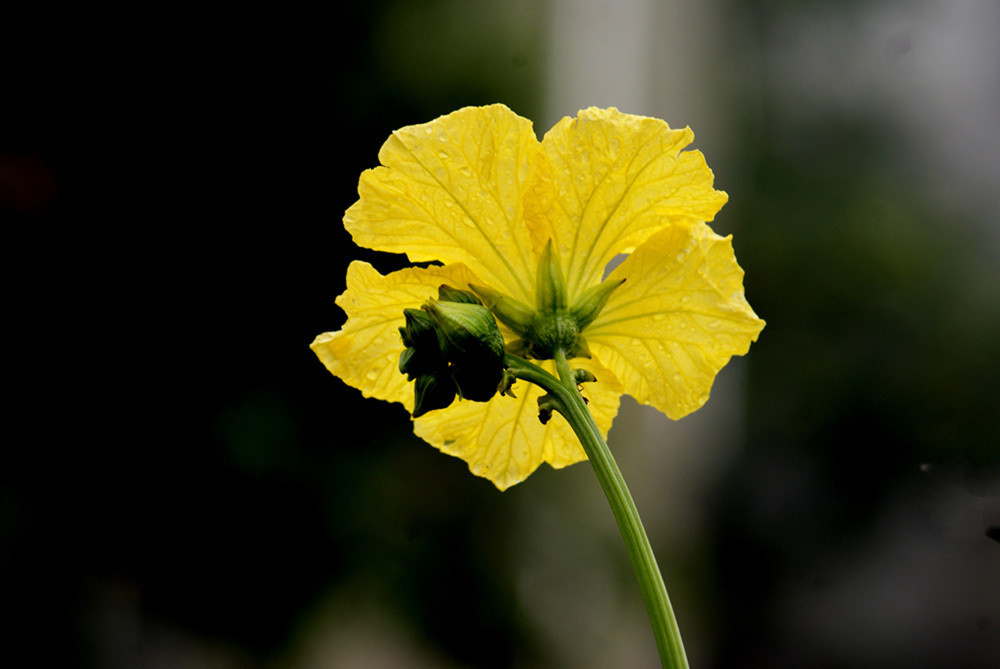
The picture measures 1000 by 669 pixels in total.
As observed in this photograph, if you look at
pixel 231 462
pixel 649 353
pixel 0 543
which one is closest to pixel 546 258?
pixel 649 353

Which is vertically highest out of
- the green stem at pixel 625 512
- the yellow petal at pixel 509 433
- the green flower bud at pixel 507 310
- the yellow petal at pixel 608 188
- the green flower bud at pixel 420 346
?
the yellow petal at pixel 608 188

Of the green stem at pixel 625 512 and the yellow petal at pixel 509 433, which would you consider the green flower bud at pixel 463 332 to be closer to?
the green stem at pixel 625 512

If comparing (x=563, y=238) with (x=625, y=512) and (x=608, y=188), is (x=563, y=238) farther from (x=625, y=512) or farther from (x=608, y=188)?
(x=625, y=512)

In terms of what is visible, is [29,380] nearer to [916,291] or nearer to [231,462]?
[231,462]

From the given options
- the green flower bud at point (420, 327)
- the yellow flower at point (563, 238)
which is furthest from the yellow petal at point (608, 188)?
the green flower bud at point (420, 327)

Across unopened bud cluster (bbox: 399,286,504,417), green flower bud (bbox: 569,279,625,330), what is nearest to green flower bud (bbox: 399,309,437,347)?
unopened bud cluster (bbox: 399,286,504,417)
